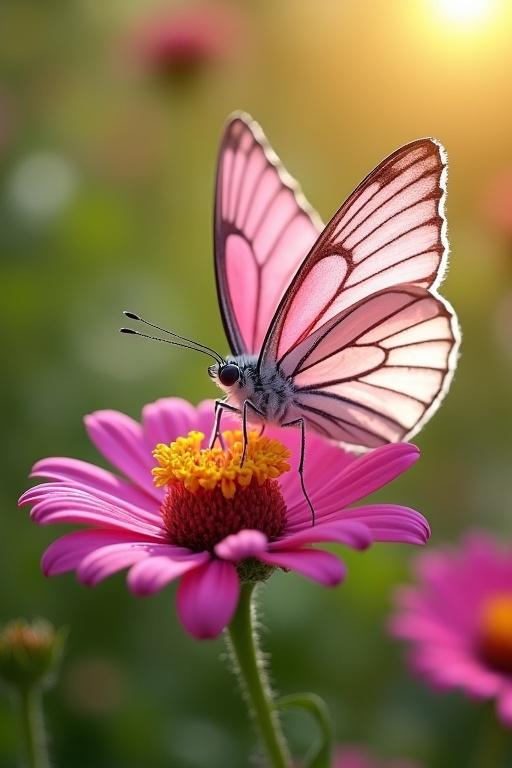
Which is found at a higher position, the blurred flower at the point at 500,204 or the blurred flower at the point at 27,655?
the blurred flower at the point at 500,204

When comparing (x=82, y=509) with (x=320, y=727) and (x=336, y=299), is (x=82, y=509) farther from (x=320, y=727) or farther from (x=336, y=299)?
(x=336, y=299)

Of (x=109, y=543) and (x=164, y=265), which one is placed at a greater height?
(x=164, y=265)

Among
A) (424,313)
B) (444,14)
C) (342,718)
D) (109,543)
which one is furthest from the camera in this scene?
(444,14)

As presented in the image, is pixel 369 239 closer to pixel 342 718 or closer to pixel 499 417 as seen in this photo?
pixel 342 718

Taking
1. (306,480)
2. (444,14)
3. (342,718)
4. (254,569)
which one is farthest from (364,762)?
(444,14)

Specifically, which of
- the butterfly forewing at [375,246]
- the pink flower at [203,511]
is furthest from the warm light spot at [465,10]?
the pink flower at [203,511]

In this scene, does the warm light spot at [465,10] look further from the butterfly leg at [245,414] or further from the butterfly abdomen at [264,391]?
the butterfly leg at [245,414]

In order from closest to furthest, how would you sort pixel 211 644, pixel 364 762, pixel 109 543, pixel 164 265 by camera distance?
pixel 109 543
pixel 364 762
pixel 211 644
pixel 164 265
